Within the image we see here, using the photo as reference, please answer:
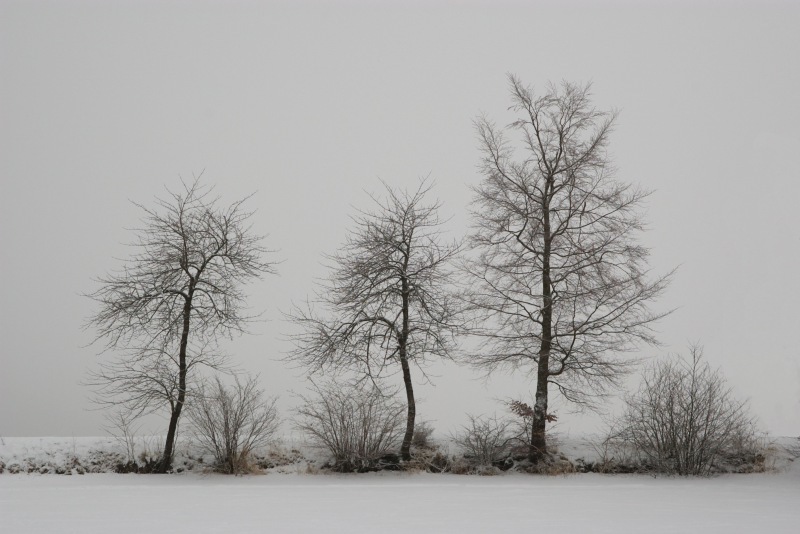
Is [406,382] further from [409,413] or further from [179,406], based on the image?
[179,406]

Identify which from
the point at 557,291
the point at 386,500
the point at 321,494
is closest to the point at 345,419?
the point at 321,494

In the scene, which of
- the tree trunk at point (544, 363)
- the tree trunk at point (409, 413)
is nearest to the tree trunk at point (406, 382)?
the tree trunk at point (409, 413)

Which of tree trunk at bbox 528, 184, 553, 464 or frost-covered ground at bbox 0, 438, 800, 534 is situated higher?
tree trunk at bbox 528, 184, 553, 464

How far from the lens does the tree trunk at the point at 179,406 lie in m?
18.6

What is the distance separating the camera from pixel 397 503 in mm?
12078

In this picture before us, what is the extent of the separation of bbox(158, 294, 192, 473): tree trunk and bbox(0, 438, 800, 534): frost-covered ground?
0.92 meters

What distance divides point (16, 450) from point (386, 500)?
42.9ft

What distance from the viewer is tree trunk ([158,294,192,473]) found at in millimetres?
18594

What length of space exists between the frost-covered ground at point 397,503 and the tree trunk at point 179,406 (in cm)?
92

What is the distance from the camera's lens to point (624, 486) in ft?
50.6

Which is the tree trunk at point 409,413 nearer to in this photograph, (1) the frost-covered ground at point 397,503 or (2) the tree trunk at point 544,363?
(1) the frost-covered ground at point 397,503

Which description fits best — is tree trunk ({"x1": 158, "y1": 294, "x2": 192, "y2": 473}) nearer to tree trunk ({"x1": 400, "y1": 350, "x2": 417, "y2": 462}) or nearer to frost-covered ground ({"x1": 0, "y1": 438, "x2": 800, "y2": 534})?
frost-covered ground ({"x1": 0, "y1": 438, "x2": 800, "y2": 534})

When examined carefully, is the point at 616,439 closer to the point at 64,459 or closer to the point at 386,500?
the point at 386,500

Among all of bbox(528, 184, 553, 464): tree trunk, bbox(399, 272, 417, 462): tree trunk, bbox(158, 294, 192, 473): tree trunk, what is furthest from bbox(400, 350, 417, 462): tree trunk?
bbox(158, 294, 192, 473): tree trunk
